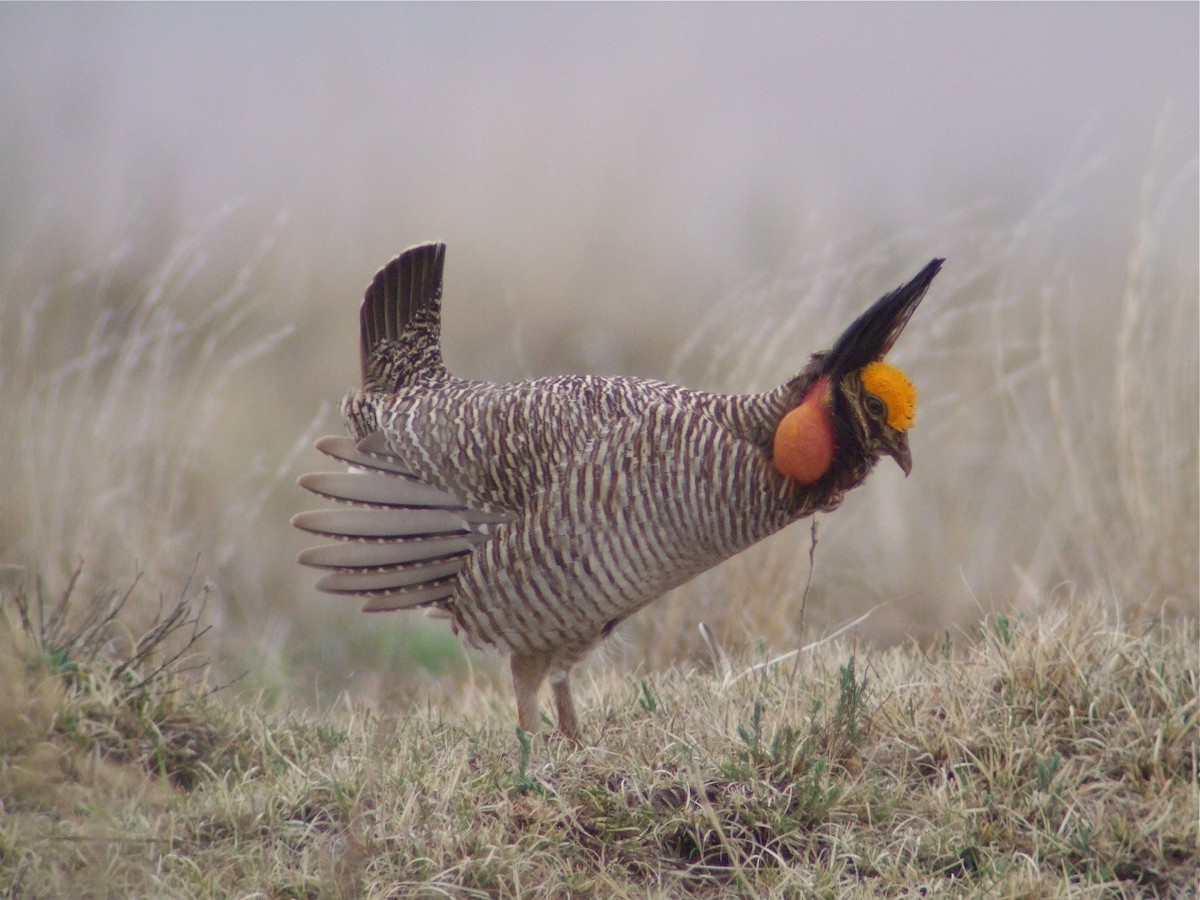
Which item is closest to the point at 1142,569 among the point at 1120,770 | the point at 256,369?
the point at 1120,770

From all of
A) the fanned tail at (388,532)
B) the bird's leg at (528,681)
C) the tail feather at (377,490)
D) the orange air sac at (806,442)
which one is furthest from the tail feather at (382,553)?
the orange air sac at (806,442)

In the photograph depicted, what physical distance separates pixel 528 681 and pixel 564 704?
139 mm

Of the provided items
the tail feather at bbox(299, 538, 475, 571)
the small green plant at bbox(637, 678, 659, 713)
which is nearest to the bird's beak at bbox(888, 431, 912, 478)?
the small green plant at bbox(637, 678, 659, 713)

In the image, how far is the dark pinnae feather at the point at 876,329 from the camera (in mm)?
3674

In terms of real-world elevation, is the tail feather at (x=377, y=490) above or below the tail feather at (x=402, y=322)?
below

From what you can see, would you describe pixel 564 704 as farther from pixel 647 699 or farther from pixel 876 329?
pixel 876 329

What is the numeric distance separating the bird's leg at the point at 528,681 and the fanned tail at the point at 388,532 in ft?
1.02

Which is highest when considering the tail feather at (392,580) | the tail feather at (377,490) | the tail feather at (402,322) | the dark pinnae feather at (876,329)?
the tail feather at (402,322)

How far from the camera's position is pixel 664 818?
3.11 meters

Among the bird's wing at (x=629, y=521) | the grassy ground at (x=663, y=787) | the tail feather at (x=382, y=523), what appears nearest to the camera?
the grassy ground at (x=663, y=787)

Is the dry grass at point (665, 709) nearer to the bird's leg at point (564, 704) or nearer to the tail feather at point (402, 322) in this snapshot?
the bird's leg at point (564, 704)

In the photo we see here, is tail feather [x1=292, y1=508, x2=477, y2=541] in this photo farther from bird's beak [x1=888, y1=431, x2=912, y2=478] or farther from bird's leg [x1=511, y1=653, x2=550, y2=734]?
bird's beak [x1=888, y1=431, x2=912, y2=478]

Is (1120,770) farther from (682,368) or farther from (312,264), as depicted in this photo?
(312,264)

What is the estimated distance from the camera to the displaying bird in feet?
12.0
